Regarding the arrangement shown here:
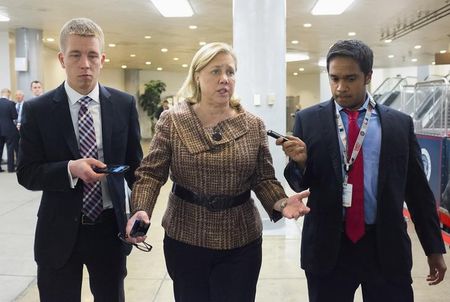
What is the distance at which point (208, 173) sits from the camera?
6.06ft

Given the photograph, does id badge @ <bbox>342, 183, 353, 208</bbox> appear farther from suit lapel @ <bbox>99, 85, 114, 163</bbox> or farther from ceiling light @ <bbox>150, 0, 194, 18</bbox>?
ceiling light @ <bbox>150, 0, 194, 18</bbox>

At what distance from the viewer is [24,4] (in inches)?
394

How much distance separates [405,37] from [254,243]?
15.1m

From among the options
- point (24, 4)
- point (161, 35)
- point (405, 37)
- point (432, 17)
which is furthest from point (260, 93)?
point (405, 37)

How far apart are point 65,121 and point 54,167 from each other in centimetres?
20

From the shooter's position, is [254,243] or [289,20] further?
[289,20]

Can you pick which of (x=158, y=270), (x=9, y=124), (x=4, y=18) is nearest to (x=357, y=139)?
(x=158, y=270)

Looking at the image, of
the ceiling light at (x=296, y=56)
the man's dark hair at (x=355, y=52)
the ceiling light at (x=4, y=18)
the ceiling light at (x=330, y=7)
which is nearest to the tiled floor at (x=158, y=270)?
the man's dark hair at (x=355, y=52)

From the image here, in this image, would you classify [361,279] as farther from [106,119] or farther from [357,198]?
[106,119]

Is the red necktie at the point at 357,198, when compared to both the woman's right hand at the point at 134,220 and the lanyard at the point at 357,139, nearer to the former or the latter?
the lanyard at the point at 357,139

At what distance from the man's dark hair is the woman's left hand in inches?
21.7

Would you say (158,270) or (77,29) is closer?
(77,29)

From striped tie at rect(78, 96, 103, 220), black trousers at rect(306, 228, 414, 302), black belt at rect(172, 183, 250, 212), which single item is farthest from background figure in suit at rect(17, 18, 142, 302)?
black trousers at rect(306, 228, 414, 302)

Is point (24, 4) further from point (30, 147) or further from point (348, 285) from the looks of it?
point (348, 285)
